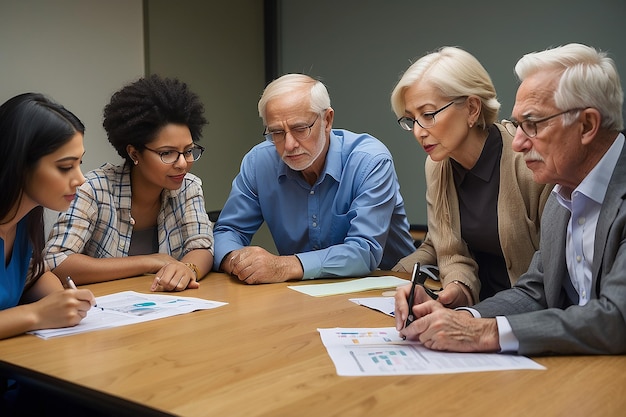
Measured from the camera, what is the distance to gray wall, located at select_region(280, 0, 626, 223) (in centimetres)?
399

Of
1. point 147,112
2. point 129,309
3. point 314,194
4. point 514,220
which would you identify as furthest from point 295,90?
point 129,309

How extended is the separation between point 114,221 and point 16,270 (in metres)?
0.69

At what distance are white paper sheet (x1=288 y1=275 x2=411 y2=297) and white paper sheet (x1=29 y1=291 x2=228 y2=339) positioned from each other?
331mm

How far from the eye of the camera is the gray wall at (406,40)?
13.1 feet

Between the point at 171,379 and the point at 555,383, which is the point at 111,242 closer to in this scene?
the point at 171,379

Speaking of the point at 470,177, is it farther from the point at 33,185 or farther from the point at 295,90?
the point at 33,185

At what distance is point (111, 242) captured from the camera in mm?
2605

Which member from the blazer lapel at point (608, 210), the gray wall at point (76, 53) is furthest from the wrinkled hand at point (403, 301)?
the gray wall at point (76, 53)

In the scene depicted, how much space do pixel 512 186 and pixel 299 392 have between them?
1299mm

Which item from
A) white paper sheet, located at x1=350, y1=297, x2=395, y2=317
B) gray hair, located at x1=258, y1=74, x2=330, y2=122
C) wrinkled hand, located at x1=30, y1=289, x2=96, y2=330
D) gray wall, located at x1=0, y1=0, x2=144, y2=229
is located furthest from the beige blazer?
gray wall, located at x1=0, y1=0, x2=144, y2=229

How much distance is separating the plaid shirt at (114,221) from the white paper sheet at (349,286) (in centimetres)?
57

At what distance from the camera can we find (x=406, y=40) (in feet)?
15.1

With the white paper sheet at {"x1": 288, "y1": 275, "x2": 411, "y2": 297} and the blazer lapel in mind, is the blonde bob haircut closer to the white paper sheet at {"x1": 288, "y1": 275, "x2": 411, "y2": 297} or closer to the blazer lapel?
the white paper sheet at {"x1": 288, "y1": 275, "x2": 411, "y2": 297}

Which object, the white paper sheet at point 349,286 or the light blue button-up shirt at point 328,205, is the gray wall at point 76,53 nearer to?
the light blue button-up shirt at point 328,205
